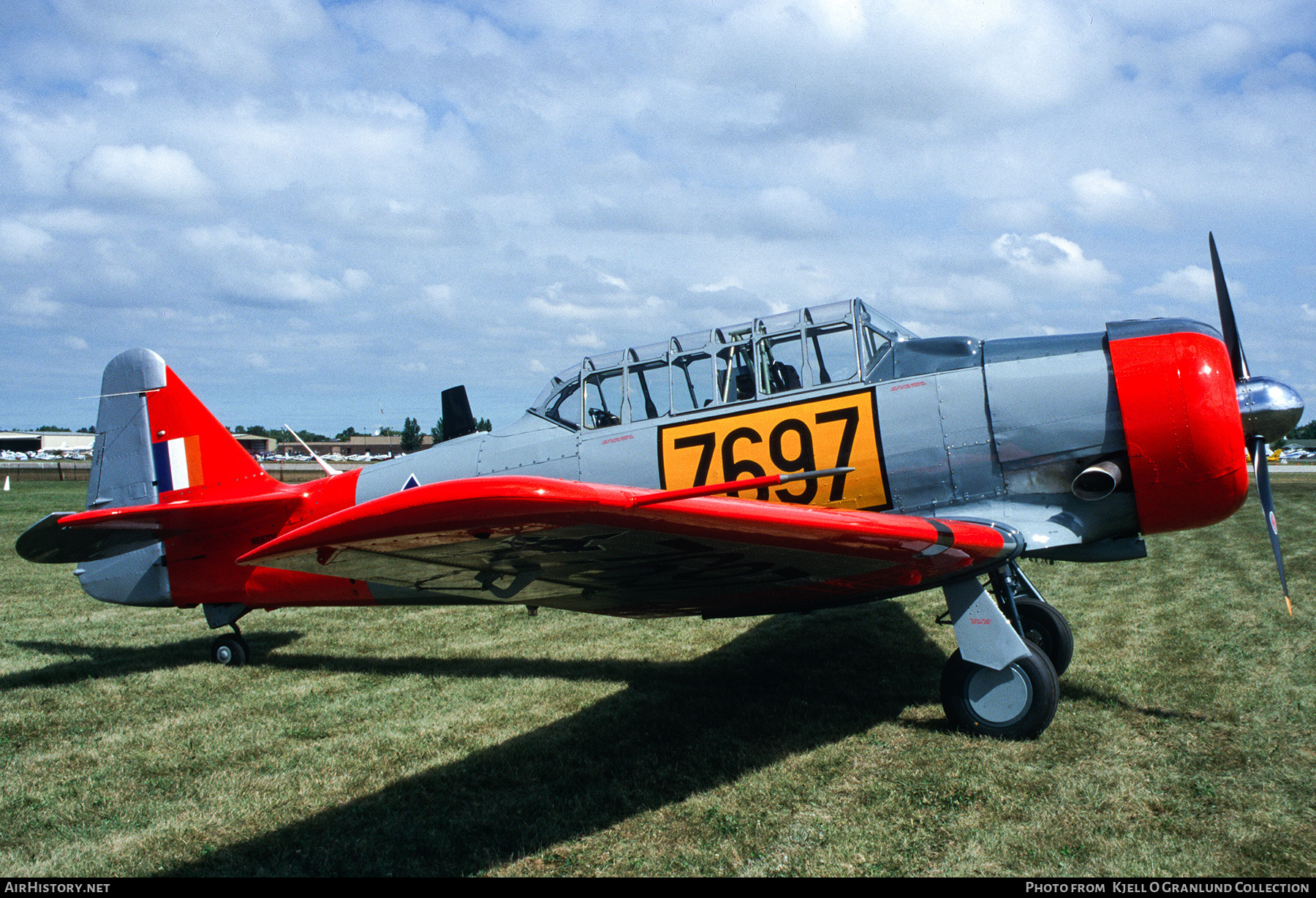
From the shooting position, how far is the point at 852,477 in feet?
16.3

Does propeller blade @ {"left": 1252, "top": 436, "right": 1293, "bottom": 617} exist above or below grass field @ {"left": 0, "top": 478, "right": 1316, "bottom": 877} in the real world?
above

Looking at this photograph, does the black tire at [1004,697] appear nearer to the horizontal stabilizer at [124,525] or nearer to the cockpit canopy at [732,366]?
the cockpit canopy at [732,366]

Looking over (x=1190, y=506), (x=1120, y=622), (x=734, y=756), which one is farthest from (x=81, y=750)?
(x=1120, y=622)

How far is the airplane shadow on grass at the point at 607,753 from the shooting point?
11.2 ft

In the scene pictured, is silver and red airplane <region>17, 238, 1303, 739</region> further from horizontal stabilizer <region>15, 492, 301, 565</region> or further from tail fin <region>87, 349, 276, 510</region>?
tail fin <region>87, 349, 276, 510</region>

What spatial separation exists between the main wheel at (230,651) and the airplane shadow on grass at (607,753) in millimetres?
315

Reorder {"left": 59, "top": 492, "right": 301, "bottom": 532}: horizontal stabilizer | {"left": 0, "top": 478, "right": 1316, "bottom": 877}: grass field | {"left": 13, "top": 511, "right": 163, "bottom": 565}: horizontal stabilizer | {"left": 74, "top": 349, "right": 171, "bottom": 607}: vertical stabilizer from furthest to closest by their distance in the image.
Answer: {"left": 74, "top": 349, "right": 171, "bottom": 607}: vertical stabilizer → {"left": 59, "top": 492, "right": 301, "bottom": 532}: horizontal stabilizer → {"left": 13, "top": 511, "right": 163, "bottom": 565}: horizontal stabilizer → {"left": 0, "top": 478, "right": 1316, "bottom": 877}: grass field

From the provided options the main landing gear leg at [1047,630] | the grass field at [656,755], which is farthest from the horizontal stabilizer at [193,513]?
the main landing gear leg at [1047,630]

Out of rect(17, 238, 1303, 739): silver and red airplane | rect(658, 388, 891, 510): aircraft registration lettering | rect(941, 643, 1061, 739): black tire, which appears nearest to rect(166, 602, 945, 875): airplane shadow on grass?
rect(941, 643, 1061, 739): black tire

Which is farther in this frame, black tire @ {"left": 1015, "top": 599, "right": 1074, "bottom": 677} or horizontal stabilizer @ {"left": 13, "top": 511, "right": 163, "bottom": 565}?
black tire @ {"left": 1015, "top": 599, "right": 1074, "bottom": 677}

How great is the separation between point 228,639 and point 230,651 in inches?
5.0

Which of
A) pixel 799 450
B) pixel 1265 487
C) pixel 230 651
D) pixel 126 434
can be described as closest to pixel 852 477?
pixel 799 450

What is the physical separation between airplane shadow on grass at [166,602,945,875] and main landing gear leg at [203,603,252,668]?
0.33 m

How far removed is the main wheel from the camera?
270 inches
